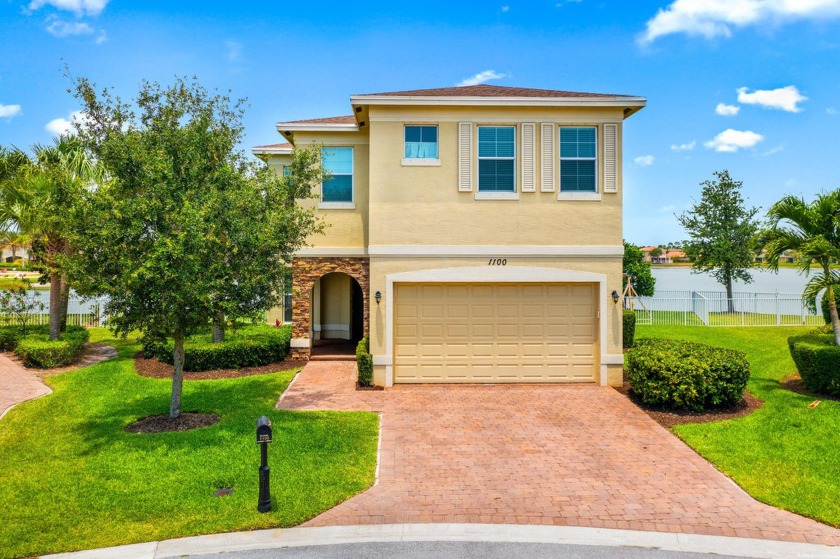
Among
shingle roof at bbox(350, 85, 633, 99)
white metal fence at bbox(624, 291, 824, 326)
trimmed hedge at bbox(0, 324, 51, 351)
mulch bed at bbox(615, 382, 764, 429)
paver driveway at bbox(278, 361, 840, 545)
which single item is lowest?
paver driveway at bbox(278, 361, 840, 545)

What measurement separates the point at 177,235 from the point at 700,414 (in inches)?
399

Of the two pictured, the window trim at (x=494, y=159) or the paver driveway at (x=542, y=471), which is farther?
the window trim at (x=494, y=159)

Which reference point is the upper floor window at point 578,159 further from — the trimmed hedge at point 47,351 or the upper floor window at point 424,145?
the trimmed hedge at point 47,351

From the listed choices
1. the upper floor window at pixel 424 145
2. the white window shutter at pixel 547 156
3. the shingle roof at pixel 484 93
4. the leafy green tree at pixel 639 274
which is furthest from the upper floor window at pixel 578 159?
the leafy green tree at pixel 639 274

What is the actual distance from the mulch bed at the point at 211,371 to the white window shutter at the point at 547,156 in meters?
8.33

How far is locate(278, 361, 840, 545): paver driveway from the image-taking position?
671cm

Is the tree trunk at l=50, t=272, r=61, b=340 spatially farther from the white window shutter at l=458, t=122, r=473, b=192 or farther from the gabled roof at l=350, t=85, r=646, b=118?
the white window shutter at l=458, t=122, r=473, b=192

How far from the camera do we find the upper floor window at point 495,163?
43.7 feet

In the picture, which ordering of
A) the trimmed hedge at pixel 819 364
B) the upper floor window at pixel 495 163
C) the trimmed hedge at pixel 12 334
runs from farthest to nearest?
the trimmed hedge at pixel 12 334 < the upper floor window at pixel 495 163 < the trimmed hedge at pixel 819 364

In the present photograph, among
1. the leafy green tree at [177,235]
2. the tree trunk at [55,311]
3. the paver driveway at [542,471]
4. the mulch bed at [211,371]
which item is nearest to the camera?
the paver driveway at [542,471]

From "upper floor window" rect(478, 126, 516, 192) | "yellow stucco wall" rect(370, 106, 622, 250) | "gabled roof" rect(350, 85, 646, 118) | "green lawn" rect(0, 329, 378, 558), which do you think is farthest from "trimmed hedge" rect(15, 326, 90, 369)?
"upper floor window" rect(478, 126, 516, 192)

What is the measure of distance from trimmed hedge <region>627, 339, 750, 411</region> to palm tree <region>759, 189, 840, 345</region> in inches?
110

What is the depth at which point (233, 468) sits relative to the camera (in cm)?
797

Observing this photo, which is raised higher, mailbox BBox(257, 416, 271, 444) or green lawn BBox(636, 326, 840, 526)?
mailbox BBox(257, 416, 271, 444)
